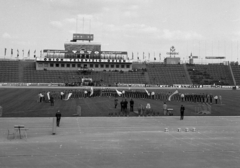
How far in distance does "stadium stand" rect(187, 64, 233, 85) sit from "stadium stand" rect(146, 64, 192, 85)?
2.98 m

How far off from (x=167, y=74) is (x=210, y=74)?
51.1ft

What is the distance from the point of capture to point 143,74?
10712 cm

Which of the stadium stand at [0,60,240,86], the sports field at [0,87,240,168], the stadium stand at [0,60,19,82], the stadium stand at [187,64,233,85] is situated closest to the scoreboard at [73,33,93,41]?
the stadium stand at [0,60,240,86]

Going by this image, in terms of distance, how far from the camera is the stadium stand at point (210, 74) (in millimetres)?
103812

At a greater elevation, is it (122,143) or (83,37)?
(83,37)

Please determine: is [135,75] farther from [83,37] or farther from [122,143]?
[122,143]

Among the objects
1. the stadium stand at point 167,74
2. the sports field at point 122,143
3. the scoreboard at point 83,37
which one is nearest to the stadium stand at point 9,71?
the scoreboard at point 83,37

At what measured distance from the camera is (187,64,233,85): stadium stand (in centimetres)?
10381

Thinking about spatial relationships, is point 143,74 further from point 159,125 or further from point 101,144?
point 101,144

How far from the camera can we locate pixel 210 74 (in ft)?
363

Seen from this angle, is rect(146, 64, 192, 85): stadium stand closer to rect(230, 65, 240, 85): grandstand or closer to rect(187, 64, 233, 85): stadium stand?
rect(187, 64, 233, 85): stadium stand

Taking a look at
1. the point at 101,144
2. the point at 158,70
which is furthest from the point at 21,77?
the point at 101,144

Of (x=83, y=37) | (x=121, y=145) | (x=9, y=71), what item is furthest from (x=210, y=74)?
(x=121, y=145)

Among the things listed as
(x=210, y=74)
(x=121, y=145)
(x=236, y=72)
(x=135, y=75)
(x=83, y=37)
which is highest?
(x=83, y=37)
